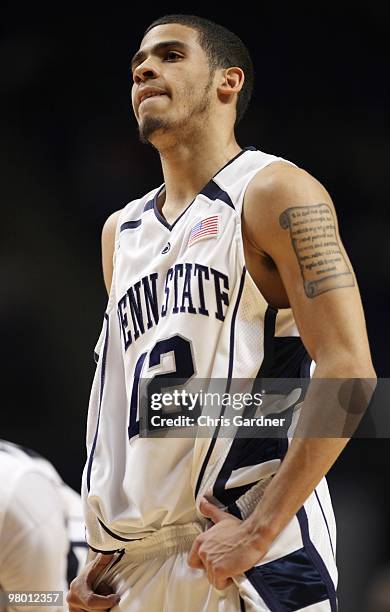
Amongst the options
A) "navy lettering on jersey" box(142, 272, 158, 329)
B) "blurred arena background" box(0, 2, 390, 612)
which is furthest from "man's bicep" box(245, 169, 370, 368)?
"blurred arena background" box(0, 2, 390, 612)

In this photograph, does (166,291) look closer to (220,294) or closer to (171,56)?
(220,294)

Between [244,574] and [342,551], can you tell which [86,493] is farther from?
[342,551]

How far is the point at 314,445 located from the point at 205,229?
51 centimetres

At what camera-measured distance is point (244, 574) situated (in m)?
1.74

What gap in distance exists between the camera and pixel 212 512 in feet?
5.88

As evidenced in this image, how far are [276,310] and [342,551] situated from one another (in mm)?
1671

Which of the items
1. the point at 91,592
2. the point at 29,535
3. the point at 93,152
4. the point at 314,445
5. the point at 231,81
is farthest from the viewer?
the point at 93,152

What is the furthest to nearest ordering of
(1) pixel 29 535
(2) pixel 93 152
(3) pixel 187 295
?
1. (2) pixel 93 152
2. (1) pixel 29 535
3. (3) pixel 187 295

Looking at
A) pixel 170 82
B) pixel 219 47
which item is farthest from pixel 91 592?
pixel 219 47

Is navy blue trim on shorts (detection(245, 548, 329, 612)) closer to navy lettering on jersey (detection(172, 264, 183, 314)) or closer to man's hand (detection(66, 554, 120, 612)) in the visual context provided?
man's hand (detection(66, 554, 120, 612))

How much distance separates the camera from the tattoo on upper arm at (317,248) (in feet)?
5.88

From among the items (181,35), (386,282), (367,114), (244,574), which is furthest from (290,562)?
(367,114)

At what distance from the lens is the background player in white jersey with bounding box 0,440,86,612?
2.45 meters

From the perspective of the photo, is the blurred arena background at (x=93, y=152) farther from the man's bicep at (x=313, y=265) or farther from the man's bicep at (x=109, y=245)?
the man's bicep at (x=313, y=265)
